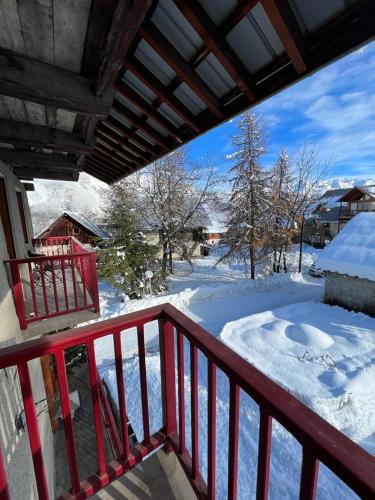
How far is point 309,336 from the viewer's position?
684cm

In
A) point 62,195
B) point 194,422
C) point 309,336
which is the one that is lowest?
point 309,336

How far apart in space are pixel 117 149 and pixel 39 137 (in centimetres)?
149

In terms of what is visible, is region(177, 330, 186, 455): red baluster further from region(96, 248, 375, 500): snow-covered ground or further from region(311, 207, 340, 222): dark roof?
region(311, 207, 340, 222): dark roof

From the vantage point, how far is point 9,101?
7.22 ft

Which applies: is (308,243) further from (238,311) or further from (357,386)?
(357,386)

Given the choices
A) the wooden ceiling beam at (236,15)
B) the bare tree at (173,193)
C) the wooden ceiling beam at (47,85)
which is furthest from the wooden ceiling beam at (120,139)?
the bare tree at (173,193)

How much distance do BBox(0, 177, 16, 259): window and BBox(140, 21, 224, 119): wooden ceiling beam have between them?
3956 mm

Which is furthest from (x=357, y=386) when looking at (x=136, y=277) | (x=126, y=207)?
(x=126, y=207)

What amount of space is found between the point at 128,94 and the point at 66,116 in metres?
0.74

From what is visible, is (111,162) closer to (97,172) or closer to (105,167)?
(105,167)

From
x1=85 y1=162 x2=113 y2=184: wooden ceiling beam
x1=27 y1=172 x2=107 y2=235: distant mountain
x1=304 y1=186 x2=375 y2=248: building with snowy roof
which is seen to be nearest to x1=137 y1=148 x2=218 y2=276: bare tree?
x1=85 y1=162 x2=113 y2=184: wooden ceiling beam

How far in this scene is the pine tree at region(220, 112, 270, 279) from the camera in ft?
42.6

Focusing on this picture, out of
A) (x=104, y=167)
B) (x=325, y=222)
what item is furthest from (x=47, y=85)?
(x=325, y=222)

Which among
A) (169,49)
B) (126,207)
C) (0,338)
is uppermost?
(169,49)
